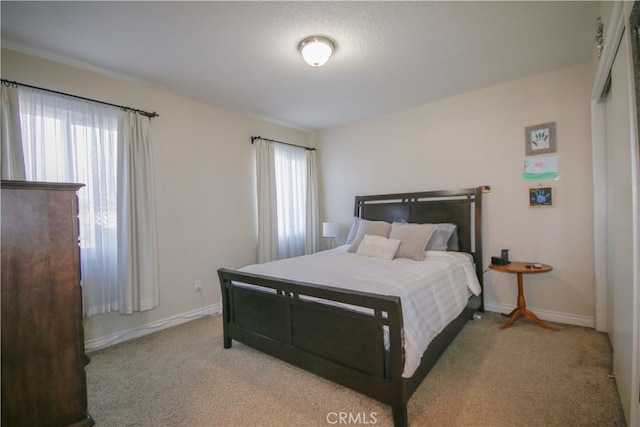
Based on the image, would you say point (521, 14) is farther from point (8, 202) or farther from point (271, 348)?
point (8, 202)

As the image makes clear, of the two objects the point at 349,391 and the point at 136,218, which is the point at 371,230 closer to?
A: the point at 349,391

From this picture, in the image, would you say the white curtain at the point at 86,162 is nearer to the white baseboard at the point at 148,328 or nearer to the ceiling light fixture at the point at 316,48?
the white baseboard at the point at 148,328

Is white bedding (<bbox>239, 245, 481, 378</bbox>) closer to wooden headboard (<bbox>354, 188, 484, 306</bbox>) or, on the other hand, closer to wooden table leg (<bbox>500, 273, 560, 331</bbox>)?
wooden headboard (<bbox>354, 188, 484, 306</bbox>)

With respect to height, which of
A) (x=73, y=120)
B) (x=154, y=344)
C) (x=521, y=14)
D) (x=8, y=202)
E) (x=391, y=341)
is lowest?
(x=154, y=344)

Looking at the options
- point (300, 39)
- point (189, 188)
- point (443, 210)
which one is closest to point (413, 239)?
point (443, 210)

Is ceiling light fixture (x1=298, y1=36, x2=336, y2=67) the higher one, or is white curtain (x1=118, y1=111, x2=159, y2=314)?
ceiling light fixture (x1=298, y1=36, x2=336, y2=67)

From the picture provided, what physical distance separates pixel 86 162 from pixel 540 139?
449 centimetres

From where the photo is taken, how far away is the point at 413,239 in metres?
3.03

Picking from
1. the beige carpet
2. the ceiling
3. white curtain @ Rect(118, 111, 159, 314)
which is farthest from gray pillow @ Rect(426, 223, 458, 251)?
white curtain @ Rect(118, 111, 159, 314)

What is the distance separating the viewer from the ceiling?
1.96 metres

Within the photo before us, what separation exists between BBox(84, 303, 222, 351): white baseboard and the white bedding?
1.37 m

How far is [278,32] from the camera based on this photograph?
2.19m

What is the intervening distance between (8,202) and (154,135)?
196 cm

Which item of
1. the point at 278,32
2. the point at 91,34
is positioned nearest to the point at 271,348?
the point at 278,32
